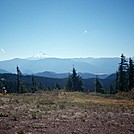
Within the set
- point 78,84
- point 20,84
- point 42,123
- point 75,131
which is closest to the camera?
point 75,131

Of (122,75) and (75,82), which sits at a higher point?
(122,75)

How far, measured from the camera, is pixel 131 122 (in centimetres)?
1964

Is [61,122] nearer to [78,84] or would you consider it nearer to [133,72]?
[133,72]

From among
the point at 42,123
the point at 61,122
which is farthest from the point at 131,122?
the point at 42,123

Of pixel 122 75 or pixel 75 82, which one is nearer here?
pixel 122 75

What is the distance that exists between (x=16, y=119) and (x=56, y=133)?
4.95 metres

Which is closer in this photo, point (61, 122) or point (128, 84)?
point (61, 122)

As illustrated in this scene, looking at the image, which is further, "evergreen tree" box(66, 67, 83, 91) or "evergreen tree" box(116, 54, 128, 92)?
"evergreen tree" box(66, 67, 83, 91)

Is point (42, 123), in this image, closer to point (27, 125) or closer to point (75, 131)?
point (27, 125)

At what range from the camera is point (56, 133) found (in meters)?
14.7

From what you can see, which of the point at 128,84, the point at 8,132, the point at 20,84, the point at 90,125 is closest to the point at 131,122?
the point at 90,125

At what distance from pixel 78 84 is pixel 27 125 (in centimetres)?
7737

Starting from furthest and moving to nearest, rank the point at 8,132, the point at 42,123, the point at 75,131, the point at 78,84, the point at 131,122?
the point at 78,84 < the point at 131,122 < the point at 42,123 < the point at 75,131 < the point at 8,132

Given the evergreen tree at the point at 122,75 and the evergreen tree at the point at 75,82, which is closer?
the evergreen tree at the point at 122,75
